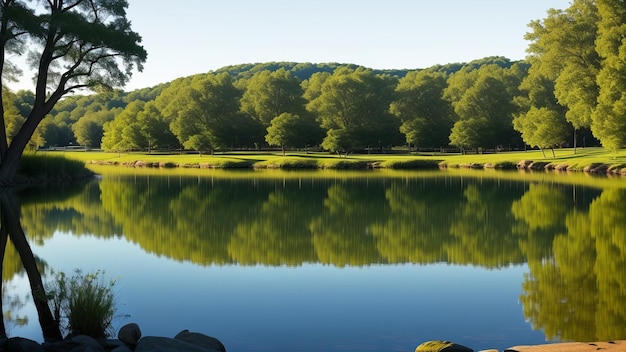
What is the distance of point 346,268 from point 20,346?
8.10 m

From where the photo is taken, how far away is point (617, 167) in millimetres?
55469

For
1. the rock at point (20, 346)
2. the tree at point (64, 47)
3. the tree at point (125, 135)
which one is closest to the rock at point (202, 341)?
the rock at point (20, 346)

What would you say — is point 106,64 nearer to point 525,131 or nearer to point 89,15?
point 89,15

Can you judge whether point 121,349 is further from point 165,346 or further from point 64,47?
point 64,47

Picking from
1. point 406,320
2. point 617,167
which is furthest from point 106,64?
point 617,167

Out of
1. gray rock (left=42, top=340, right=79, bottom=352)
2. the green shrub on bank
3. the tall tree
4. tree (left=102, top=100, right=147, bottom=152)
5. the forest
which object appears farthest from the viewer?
tree (left=102, top=100, right=147, bottom=152)

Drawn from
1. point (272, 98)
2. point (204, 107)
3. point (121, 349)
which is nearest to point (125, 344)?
point (121, 349)

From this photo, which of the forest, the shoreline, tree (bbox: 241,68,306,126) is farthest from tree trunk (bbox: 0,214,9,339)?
tree (bbox: 241,68,306,126)

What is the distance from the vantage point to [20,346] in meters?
7.67

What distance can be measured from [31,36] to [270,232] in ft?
78.9

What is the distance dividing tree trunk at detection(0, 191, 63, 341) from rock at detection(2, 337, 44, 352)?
3.32 ft

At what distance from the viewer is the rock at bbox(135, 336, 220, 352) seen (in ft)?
25.2

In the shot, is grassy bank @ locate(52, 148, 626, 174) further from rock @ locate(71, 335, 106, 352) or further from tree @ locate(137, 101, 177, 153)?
rock @ locate(71, 335, 106, 352)

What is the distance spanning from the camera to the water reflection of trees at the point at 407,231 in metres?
11.9
